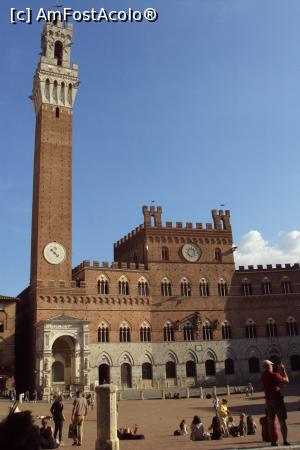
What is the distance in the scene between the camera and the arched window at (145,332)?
4591cm

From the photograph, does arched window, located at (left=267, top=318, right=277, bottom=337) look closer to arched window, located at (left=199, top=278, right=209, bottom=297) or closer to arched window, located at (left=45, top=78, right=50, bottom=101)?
arched window, located at (left=199, top=278, right=209, bottom=297)

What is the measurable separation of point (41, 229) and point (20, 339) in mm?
11684

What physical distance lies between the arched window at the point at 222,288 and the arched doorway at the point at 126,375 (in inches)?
481

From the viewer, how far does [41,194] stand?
149ft

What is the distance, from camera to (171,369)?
45.8m

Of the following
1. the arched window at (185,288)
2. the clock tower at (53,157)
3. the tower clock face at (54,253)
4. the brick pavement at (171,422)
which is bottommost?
the brick pavement at (171,422)

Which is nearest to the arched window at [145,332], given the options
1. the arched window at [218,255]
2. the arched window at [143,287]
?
the arched window at [143,287]

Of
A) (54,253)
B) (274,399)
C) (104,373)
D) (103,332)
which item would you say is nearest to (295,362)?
(104,373)

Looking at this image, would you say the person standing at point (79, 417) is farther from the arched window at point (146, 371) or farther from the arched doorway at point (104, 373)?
the arched window at point (146, 371)

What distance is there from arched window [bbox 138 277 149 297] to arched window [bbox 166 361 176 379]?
702 centimetres

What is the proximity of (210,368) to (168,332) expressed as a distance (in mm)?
5467

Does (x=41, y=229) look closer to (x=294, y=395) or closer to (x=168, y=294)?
(x=168, y=294)

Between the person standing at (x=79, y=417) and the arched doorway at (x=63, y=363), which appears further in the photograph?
the arched doorway at (x=63, y=363)

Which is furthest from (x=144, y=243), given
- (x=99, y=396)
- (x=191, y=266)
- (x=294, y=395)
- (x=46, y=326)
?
(x=99, y=396)
